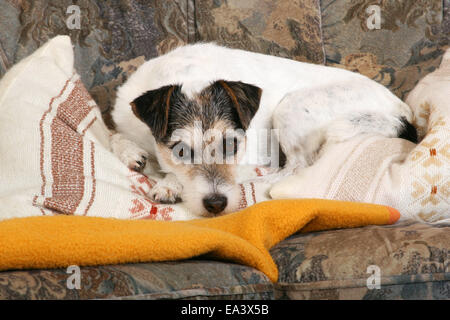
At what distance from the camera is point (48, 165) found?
7.64ft

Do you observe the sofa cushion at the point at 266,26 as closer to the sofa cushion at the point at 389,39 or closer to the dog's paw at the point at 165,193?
the sofa cushion at the point at 389,39

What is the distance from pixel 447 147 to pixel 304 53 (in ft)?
4.75

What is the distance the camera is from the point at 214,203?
7.86 ft

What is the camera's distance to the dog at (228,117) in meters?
2.54

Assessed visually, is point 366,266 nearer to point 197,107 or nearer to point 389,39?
point 197,107

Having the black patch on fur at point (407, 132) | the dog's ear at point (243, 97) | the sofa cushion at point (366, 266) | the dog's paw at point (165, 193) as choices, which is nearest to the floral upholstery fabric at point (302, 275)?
the sofa cushion at point (366, 266)

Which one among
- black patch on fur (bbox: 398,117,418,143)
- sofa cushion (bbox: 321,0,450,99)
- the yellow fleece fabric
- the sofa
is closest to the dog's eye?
the yellow fleece fabric

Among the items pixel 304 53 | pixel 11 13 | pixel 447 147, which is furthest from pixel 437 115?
pixel 11 13

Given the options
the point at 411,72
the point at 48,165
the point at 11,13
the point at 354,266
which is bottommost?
the point at 354,266

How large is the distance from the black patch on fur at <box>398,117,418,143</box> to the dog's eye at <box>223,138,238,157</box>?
94 cm

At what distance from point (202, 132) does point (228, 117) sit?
0.18m

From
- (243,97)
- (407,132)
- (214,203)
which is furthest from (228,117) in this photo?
(407,132)
